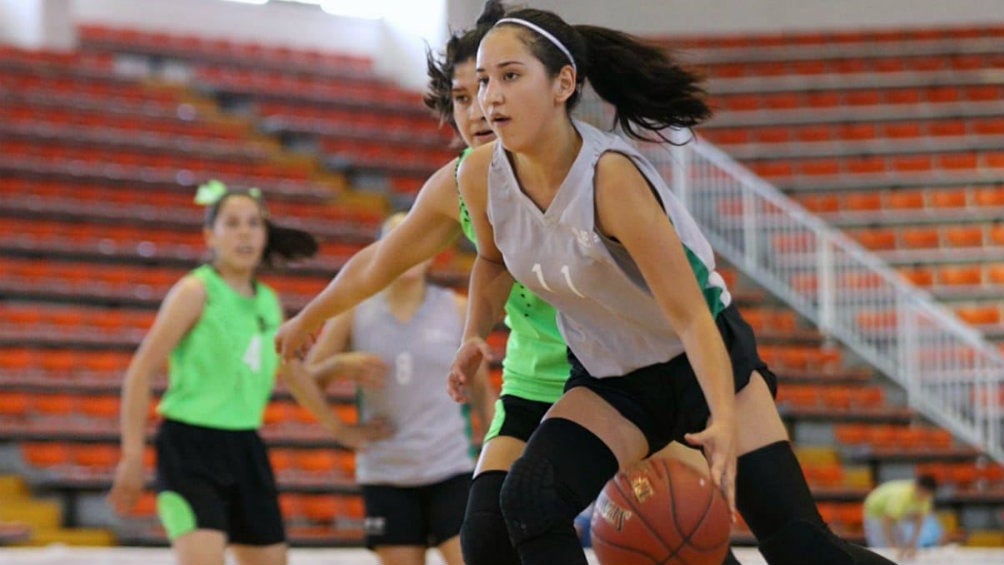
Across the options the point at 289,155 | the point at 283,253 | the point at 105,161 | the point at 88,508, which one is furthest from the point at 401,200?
the point at 283,253

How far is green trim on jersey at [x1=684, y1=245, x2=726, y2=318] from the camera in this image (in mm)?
3143

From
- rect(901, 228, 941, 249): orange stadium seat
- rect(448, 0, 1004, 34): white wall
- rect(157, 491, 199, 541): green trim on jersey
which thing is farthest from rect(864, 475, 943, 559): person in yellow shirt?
rect(448, 0, 1004, 34): white wall

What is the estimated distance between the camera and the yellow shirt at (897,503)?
950 centimetres

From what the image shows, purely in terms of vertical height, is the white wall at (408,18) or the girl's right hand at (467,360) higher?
the white wall at (408,18)

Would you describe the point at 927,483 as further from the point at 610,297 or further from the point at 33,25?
the point at 33,25

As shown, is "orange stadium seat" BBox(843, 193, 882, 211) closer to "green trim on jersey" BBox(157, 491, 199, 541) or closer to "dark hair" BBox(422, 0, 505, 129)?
"green trim on jersey" BBox(157, 491, 199, 541)

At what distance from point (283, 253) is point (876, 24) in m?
13.2

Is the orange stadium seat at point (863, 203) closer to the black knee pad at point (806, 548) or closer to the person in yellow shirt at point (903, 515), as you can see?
the person in yellow shirt at point (903, 515)

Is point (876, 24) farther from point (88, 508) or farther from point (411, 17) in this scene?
point (88, 508)

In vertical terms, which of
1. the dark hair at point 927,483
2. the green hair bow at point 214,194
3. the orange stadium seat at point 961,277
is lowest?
the dark hair at point 927,483

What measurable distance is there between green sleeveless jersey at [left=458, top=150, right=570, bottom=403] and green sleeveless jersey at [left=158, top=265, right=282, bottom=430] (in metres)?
1.53

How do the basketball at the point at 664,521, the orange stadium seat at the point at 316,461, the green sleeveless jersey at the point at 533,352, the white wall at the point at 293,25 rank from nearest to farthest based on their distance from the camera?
the basketball at the point at 664,521, the green sleeveless jersey at the point at 533,352, the orange stadium seat at the point at 316,461, the white wall at the point at 293,25

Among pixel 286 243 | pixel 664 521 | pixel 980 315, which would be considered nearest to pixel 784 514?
pixel 664 521

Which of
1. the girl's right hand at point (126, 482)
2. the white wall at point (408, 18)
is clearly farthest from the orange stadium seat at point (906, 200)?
the girl's right hand at point (126, 482)
